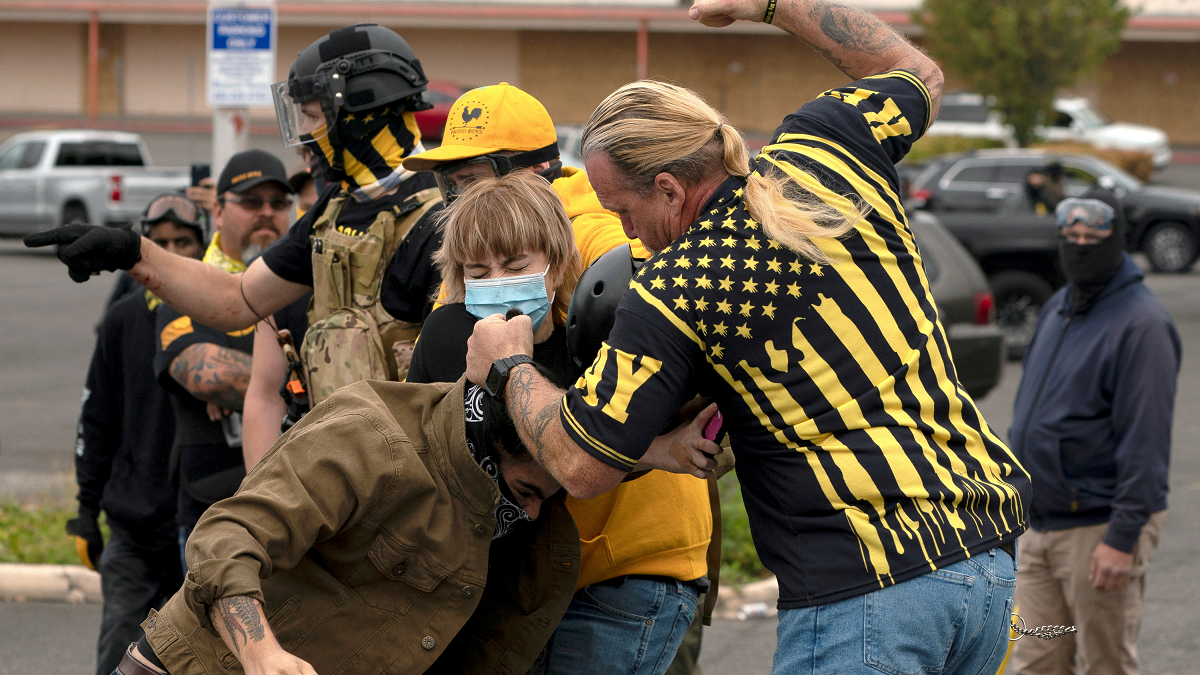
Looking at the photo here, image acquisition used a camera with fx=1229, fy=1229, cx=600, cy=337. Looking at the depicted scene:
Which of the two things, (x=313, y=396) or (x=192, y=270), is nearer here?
(x=313, y=396)

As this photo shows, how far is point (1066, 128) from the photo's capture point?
1179 inches

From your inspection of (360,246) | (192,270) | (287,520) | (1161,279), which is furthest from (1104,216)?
(1161,279)

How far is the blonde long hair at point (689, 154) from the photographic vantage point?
7.52 ft

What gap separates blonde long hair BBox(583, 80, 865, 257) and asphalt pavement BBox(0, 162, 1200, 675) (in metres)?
3.42

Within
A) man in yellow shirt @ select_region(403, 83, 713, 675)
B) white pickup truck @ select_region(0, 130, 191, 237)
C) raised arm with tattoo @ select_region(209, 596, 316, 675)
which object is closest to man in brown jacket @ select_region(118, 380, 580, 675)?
raised arm with tattoo @ select_region(209, 596, 316, 675)

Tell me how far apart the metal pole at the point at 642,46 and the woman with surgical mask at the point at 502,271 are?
31.1m

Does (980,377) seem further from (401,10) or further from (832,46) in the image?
(401,10)

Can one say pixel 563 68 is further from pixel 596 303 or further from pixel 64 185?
pixel 596 303

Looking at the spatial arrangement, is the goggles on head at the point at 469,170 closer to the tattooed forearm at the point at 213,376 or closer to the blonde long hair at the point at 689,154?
the blonde long hair at the point at 689,154

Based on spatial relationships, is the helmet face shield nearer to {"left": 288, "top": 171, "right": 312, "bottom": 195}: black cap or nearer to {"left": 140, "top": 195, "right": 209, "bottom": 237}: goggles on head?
{"left": 288, "top": 171, "right": 312, "bottom": 195}: black cap

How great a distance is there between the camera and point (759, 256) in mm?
2287

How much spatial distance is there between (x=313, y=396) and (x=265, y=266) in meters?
0.56

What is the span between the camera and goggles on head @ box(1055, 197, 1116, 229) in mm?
4906

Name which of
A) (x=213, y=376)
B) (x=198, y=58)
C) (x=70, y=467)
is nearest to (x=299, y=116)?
(x=213, y=376)
